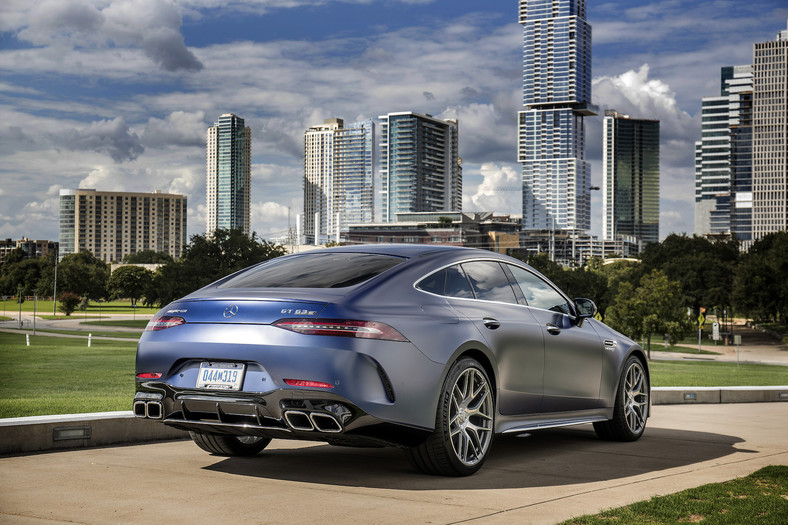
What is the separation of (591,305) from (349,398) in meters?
3.39

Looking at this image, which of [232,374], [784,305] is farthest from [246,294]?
[784,305]

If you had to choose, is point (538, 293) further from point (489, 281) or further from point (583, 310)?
point (489, 281)

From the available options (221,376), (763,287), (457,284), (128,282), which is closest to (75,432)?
(221,376)

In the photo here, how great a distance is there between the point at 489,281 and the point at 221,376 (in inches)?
93.4

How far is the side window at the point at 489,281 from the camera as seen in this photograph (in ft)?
21.9

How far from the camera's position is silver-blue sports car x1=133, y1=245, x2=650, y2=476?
17.4ft

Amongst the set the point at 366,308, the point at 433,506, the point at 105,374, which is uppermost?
the point at 366,308

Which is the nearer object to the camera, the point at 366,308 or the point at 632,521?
the point at 632,521

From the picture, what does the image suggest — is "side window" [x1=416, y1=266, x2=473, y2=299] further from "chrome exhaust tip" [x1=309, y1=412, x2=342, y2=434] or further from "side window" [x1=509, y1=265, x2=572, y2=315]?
"chrome exhaust tip" [x1=309, y1=412, x2=342, y2=434]

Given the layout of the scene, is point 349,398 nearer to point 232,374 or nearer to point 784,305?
point 232,374

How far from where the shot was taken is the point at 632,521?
4.65m

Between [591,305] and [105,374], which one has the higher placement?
[591,305]

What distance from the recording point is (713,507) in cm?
510

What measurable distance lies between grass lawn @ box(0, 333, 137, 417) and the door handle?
5.41 m
